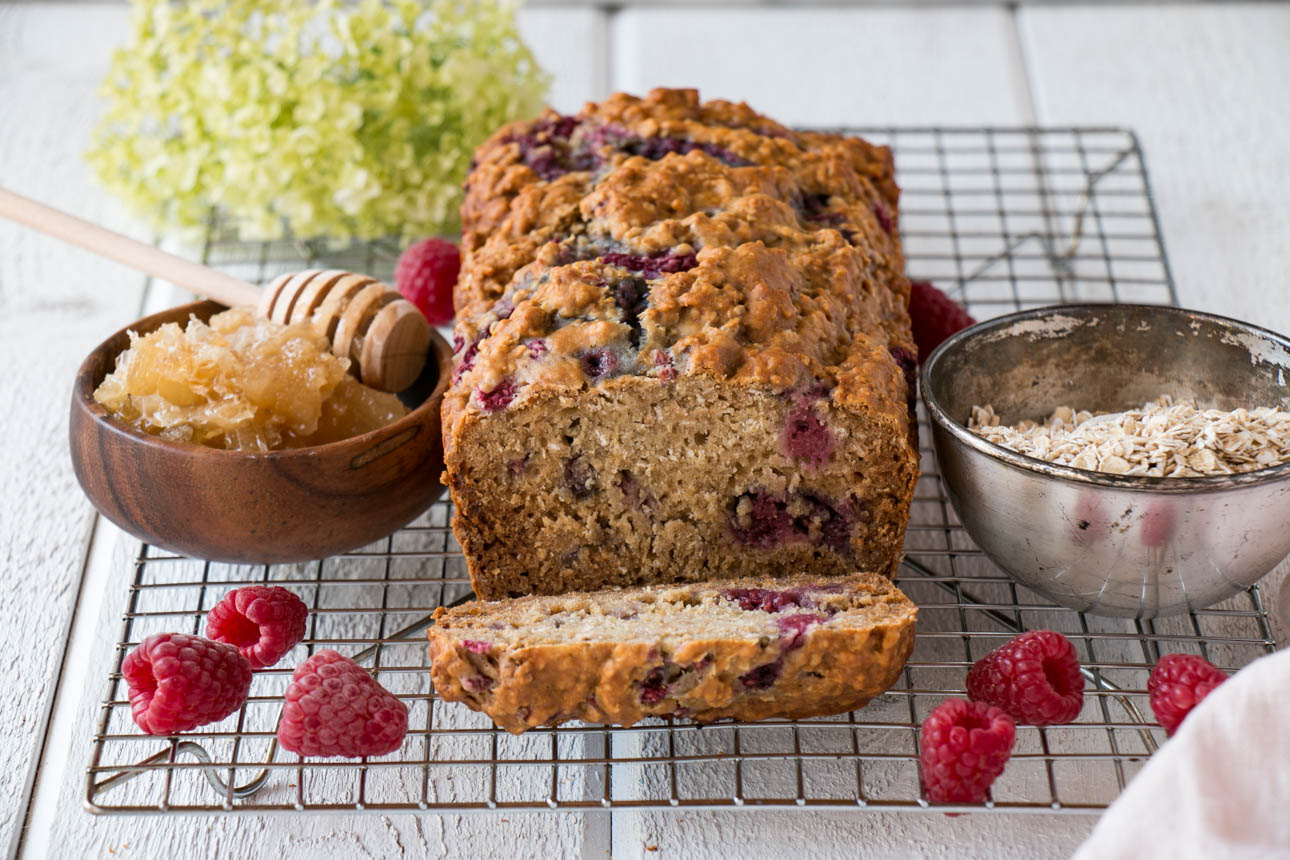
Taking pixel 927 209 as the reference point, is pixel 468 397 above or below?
above

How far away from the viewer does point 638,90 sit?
485cm

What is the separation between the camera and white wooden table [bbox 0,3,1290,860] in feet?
7.92

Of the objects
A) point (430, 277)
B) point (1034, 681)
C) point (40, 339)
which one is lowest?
point (40, 339)

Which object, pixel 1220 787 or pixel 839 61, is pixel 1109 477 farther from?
pixel 839 61

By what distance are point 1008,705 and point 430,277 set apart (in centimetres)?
199

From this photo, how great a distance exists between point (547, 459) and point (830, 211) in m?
0.96

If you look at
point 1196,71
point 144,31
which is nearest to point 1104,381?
point 1196,71

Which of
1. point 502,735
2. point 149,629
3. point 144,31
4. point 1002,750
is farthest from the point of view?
point 144,31

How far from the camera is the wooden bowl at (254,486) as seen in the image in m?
2.61

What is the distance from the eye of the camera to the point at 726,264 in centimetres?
269

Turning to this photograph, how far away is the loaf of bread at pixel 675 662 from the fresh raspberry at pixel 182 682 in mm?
363

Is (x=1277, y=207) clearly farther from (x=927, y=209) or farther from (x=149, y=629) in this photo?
(x=149, y=629)

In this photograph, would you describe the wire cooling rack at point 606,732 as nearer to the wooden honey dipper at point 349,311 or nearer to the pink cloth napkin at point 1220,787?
Answer: the pink cloth napkin at point 1220,787

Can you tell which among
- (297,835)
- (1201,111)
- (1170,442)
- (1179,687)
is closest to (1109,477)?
(1170,442)
